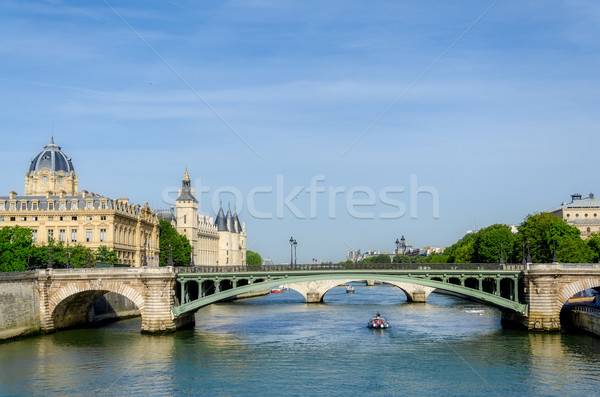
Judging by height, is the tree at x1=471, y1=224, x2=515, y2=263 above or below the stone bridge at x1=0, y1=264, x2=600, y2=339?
above

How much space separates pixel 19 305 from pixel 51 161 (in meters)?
59.3

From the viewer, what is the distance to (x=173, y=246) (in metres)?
121

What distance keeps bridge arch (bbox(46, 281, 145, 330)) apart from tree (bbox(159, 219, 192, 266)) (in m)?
53.5

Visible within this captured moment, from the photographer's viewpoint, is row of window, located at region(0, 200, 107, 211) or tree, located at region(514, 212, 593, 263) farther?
row of window, located at region(0, 200, 107, 211)

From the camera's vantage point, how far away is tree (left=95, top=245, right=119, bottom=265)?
87875 millimetres

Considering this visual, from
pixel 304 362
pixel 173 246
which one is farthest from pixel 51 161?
pixel 304 362

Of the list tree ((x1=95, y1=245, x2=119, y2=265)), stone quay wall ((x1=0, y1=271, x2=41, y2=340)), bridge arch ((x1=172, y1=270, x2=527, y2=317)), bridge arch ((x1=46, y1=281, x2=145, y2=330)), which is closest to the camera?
stone quay wall ((x1=0, y1=271, x2=41, y2=340))

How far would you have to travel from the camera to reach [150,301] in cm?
5941

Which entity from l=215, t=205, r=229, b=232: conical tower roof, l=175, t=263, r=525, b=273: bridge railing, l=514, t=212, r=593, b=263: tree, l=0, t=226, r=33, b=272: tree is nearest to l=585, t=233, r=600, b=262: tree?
l=514, t=212, r=593, b=263: tree

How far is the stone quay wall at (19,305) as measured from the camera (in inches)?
2147

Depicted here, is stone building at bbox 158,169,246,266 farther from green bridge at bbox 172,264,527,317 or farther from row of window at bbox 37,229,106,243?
green bridge at bbox 172,264,527,317

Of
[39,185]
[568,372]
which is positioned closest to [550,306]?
[568,372]

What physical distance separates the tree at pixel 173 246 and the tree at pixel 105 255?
28.9 meters

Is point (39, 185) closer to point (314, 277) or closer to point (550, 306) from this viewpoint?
point (314, 277)
